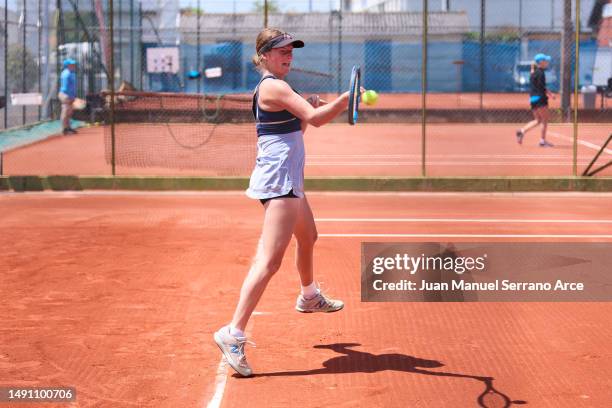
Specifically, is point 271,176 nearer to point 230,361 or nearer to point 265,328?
point 230,361

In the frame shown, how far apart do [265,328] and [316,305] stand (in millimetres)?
454

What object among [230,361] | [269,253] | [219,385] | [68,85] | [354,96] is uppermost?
[68,85]

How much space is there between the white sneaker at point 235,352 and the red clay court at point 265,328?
0.22ft

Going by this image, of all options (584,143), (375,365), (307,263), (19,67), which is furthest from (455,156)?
(19,67)

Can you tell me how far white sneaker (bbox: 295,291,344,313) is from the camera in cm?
710

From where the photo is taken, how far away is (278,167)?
633cm

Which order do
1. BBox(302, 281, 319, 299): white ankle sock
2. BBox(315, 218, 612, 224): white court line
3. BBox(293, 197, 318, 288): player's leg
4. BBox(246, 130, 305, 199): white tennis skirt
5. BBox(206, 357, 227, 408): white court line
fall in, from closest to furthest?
BBox(206, 357, 227, 408): white court line
BBox(246, 130, 305, 199): white tennis skirt
BBox(293, 197, 318, 288): player's leg
BBox(302, 281, 319, 299): white ankle sock
BBox(315, 218, 612, 224): white court line

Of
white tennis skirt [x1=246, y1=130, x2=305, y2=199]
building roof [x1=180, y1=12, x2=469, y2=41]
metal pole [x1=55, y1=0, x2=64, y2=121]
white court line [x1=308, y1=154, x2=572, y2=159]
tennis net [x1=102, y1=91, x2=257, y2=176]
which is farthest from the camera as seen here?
building roof [x1=180, y1=12, x2=469, y2=41]

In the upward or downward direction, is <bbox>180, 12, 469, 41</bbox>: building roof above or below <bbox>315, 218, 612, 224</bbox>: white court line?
above

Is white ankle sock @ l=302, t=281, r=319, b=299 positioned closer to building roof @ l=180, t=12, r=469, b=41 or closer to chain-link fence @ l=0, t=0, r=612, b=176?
chain-link fence @ l=0, t=0, r=612, b=176

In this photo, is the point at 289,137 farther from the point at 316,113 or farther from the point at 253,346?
the point at 253,346

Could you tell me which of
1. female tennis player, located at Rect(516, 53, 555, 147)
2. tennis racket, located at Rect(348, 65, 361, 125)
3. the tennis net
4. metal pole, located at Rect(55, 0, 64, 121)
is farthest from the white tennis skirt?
metal pole, located at Rect(55, 0, 64, 121)

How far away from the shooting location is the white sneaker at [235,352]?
618 cm

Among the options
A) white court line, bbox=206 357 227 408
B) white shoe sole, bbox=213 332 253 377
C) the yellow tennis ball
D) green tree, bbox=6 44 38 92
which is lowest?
white court line, bbox=206 357 227 408
